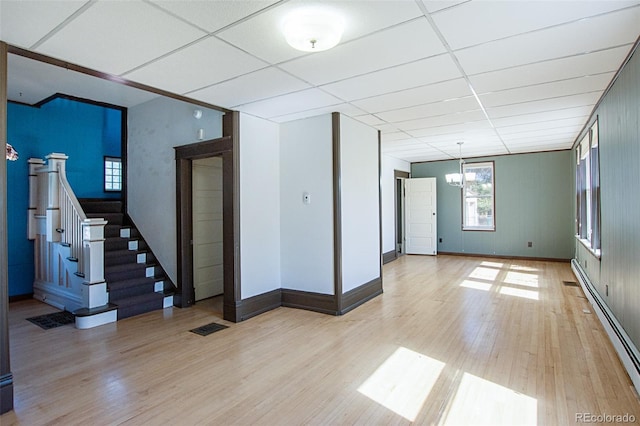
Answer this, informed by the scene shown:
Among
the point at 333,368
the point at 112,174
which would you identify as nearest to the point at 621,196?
the point at 333,368

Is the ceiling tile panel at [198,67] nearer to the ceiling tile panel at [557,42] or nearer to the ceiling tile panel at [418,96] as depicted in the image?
the ceiling tile panel at [418,96]

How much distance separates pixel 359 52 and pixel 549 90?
2.36 metres

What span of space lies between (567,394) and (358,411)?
1.50m

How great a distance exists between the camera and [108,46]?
8.10 ft

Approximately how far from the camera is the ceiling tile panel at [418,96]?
3475 mm

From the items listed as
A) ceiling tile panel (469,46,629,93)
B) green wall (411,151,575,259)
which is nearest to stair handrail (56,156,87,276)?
ceiling tile panel (469,46,629,93)

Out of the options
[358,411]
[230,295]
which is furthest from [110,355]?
[358,411]

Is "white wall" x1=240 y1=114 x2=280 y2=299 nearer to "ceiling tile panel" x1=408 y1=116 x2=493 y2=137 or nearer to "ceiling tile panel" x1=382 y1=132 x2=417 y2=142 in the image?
"ceiling tile panel" x1=382 y1=132 x2=417 y2=142

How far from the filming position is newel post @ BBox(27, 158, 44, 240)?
17.8 ft

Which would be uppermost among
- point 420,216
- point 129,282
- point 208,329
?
point 420,216

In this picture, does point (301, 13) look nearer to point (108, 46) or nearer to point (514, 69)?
point (108, 46)

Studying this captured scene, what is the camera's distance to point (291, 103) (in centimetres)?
392

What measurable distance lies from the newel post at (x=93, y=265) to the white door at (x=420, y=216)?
7239mm

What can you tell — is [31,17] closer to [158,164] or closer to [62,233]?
[158,164]
